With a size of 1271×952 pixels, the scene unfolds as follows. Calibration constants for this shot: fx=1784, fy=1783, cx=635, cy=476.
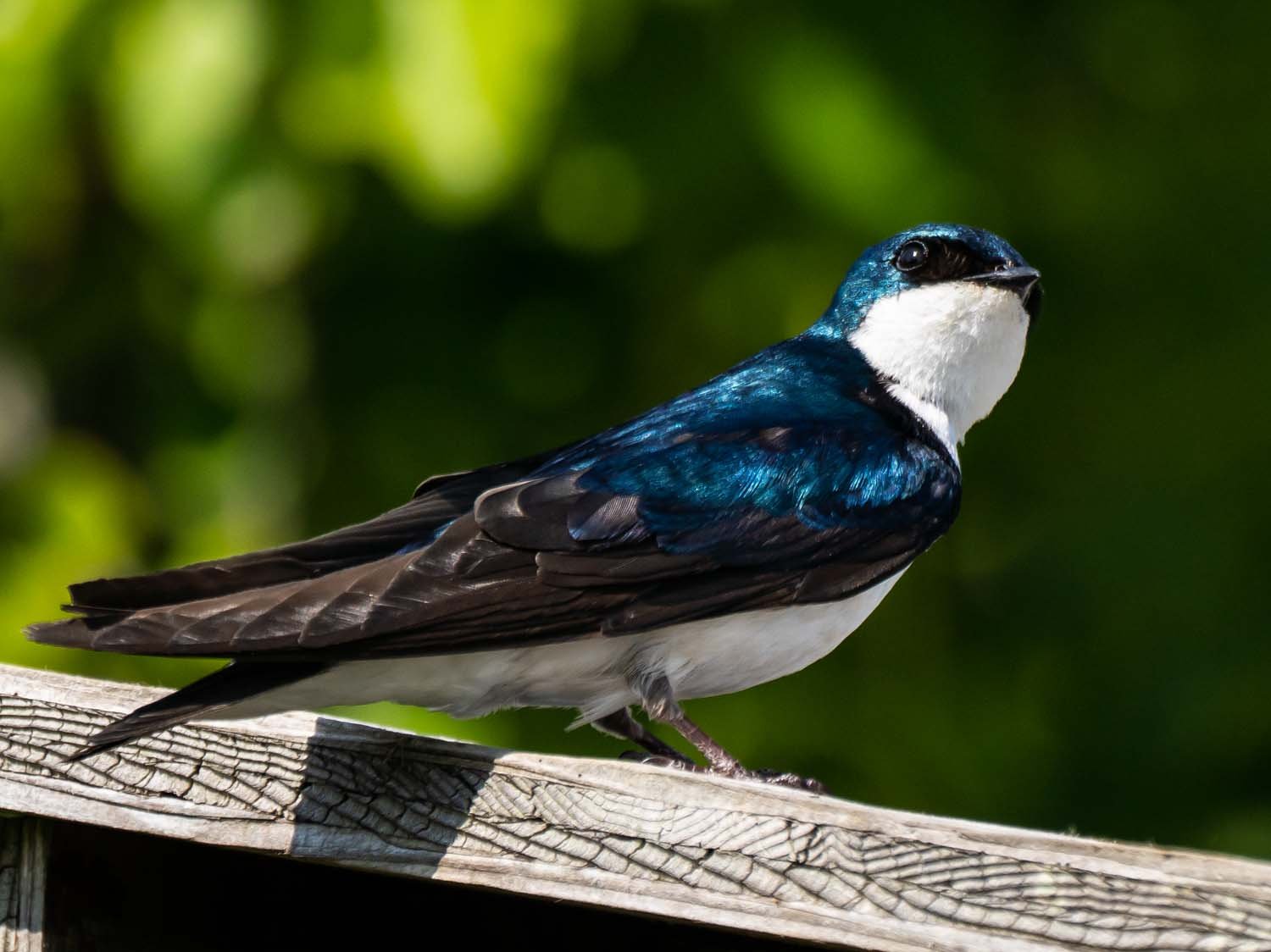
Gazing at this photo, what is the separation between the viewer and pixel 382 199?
125 inches

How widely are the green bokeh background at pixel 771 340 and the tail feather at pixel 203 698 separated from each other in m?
1.02

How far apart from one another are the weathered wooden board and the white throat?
40.8 inches

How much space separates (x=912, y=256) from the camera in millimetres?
2533

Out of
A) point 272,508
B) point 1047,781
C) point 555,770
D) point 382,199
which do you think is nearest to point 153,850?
point 555,770

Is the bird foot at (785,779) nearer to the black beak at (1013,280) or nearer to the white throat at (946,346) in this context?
the white throat at (946,346)

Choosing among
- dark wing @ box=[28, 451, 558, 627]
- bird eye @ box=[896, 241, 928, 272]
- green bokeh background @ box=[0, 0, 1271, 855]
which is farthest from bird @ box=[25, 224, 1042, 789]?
green bokeh background @ box=[0, 0, 1271, 855]

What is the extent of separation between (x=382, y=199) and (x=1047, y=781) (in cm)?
170

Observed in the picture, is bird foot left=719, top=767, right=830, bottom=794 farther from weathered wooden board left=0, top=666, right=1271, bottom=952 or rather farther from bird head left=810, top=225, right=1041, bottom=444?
bird head left=810, top=225, right=1041, bottom=444

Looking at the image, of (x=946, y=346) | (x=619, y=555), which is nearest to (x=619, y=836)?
(x=619, y=555)

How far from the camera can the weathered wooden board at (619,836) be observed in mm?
1382

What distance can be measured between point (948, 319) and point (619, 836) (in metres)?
1.18

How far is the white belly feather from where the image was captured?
1.88 metres

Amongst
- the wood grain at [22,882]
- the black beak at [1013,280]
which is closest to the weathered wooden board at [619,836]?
the wood grain at [22,882]

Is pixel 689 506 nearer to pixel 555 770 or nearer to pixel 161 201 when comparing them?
pixel 555 770
